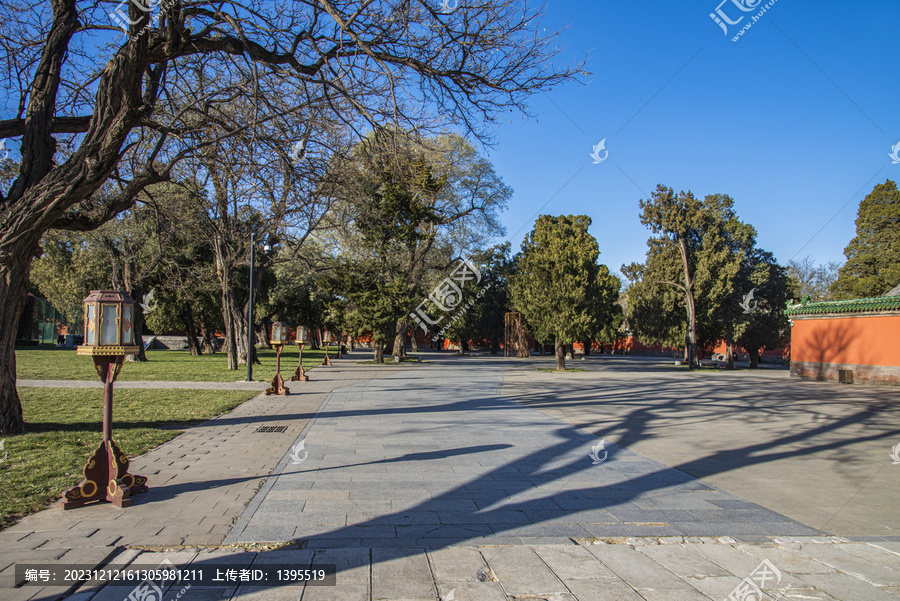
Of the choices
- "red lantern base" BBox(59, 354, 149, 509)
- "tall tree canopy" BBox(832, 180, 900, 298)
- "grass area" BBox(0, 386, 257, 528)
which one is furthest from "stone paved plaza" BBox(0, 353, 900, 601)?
"tall tree canopy" BBox(832, 180, 900, 298)

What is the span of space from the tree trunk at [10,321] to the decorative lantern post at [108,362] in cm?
284

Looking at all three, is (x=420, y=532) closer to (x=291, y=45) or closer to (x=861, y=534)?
(x=861, y=534)

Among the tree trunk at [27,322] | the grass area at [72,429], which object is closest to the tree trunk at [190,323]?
the tree trunk at [27,322]

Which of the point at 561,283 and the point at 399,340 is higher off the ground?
the point at 561,283

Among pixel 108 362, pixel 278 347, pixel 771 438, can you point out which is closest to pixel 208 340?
pixel 278 347

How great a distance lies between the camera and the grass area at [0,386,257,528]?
16.6ft

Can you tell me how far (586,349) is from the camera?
5884 centimetres

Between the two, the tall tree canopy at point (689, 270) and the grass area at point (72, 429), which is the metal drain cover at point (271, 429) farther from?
the tall tree canopy at point (689, 270)

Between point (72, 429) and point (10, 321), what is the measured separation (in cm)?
183

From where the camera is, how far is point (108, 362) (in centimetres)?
502

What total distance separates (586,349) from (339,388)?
152 ft

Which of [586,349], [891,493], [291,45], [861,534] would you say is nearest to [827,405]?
[891,493]

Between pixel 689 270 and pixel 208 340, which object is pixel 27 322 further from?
pixel 689 270

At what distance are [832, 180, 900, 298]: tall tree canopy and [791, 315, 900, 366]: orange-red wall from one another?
42.4 ft
